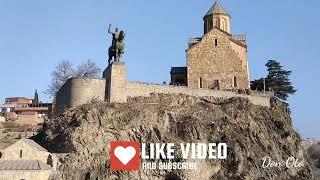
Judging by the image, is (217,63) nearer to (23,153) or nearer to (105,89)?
(105,89)

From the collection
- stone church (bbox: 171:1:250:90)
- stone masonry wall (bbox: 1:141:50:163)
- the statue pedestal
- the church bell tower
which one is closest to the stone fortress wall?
the statue pedestal

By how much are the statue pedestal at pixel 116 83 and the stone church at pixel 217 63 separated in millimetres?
8876

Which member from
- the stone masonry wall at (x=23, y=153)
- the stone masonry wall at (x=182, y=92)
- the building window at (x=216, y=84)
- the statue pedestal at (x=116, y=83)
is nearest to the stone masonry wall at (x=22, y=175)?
the stone masonry wall at (x=23, y=153)

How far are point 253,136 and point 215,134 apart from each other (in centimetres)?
325

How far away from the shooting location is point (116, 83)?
118ft

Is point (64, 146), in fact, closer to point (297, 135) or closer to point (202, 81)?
point (202, 81)

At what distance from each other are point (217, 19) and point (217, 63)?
627 cm

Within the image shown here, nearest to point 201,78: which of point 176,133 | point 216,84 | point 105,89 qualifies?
point 216,84

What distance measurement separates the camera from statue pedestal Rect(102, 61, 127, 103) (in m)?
35.5

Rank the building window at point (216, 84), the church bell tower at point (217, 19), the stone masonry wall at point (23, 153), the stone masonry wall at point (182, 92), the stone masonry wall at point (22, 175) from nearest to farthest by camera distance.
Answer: the stone masonry wall at point (22, 175) < the stone masonry wall at point (23, 153) < the stone masonry wall at point (182, 92) < the building window at point (216, 84) < the church bell tower at point (217, 19)

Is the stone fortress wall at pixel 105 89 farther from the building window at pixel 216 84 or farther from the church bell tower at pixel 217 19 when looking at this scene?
the church bell tower at pixel 217 19

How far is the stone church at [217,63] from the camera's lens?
4353 centimetres

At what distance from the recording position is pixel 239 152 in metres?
35.1

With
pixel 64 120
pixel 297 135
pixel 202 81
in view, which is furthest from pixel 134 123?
pixel 297 135
